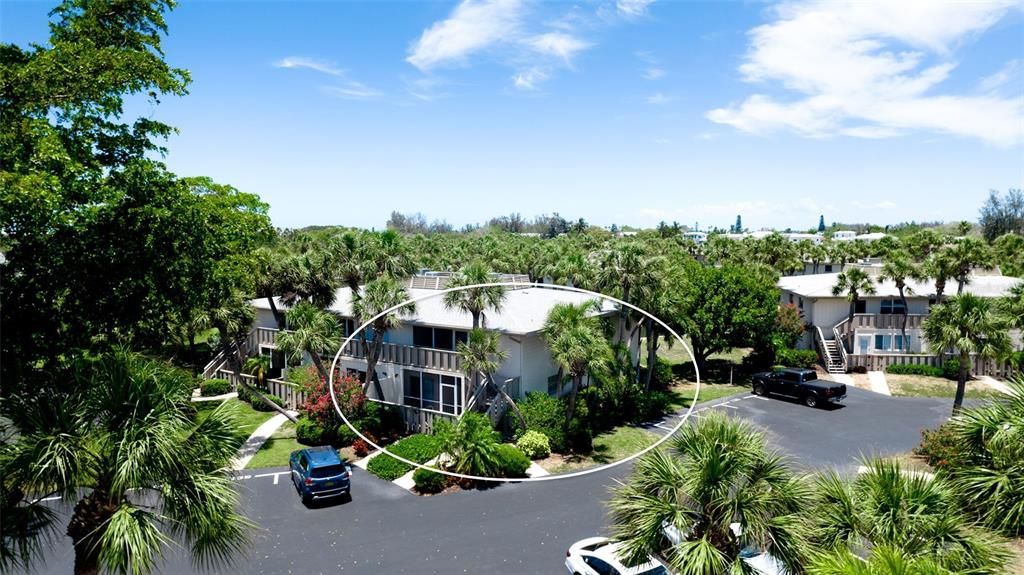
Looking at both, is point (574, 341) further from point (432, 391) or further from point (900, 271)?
point (900, 271)

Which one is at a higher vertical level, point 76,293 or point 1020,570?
point 76,293

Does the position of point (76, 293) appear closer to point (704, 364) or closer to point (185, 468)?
point (185, 468)

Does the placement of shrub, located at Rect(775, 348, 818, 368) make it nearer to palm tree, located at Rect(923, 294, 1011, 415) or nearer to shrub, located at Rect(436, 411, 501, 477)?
palm tree, located at Rect(923, 294, 1011, 415)

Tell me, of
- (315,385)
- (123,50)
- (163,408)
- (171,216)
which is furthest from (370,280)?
(163,408)

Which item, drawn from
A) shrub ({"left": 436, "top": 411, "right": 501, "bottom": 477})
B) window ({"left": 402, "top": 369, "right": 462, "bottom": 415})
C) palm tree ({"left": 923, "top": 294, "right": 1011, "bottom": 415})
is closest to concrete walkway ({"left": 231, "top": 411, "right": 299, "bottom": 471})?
window ({"left": 402, "top": 369, "right": 462, "bottom": 415})

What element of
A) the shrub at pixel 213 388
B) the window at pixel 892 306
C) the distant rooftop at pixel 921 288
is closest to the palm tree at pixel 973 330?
the distant rooftop at pixel 921 288

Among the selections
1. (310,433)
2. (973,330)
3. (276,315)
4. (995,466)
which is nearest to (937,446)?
(973,330)
